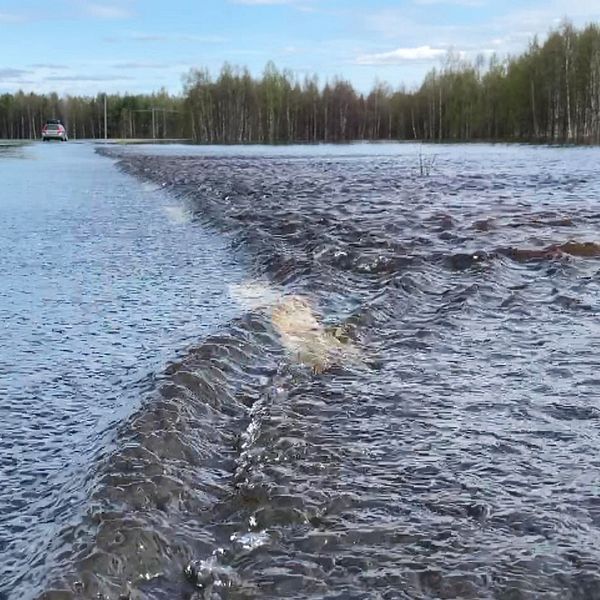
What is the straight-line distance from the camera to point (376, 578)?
3.29 metres

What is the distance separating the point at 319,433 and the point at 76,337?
3.31 m

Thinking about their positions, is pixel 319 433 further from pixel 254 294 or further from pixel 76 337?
pixel 254 294

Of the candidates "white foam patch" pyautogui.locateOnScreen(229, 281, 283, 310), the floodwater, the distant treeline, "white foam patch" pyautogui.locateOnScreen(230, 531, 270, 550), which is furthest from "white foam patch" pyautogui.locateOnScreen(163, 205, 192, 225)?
the distant treeline

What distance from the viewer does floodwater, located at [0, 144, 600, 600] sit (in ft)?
11.1

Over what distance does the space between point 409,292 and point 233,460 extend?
4899 millimetres

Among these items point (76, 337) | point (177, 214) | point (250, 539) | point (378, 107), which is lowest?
point (250, 539)

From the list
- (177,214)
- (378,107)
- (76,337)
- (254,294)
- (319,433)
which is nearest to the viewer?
(319,433)

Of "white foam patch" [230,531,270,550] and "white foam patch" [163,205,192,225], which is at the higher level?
"white foam patch" [163,205,192,225]

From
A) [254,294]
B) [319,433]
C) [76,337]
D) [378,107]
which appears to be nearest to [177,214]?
[254,294]

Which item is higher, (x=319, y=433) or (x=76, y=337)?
(x=76, y=337)

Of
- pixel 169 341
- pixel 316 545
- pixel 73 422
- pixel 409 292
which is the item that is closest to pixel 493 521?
pixel 316 545

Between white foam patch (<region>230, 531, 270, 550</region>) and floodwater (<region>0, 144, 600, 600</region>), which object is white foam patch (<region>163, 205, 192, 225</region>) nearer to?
floodwater (<region>0, 144, 600, 600</region>)

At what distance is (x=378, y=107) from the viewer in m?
122

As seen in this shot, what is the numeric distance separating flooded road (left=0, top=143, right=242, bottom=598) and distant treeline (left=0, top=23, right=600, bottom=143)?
72.2 meters
